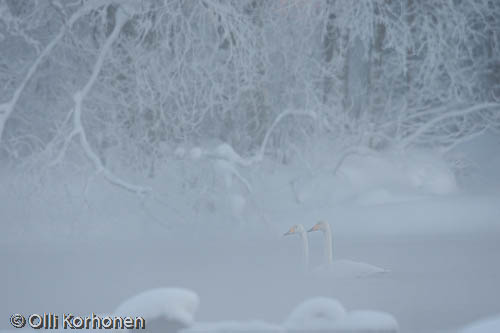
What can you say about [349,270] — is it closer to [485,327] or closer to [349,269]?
[349,269]

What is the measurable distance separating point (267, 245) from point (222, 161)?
5.83ft

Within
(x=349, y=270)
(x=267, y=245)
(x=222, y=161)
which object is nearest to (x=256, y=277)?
(x=349, y=270)

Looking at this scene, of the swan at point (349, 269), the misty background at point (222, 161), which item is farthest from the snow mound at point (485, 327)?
the swan at point (349, 269)

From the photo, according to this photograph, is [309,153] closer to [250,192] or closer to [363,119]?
[363,119]

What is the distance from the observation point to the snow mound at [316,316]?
3.95m

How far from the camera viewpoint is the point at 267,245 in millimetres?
7520

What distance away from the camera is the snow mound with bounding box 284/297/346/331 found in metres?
3.95

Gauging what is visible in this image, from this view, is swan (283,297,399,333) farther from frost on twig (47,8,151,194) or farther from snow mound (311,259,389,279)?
frost on twig (47,8,151,194)

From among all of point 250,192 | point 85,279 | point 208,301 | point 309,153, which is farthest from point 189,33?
point 208,301

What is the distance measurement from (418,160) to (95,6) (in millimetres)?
6311

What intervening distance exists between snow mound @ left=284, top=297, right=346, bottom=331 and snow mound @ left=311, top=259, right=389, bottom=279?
5.10ft

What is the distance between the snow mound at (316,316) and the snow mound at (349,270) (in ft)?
5.10

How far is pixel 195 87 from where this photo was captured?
8.75 metres

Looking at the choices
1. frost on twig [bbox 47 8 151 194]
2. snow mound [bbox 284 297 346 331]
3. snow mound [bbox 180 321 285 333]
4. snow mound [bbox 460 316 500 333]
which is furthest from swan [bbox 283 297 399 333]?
frost on twig [bbox 47 8 151 194]
